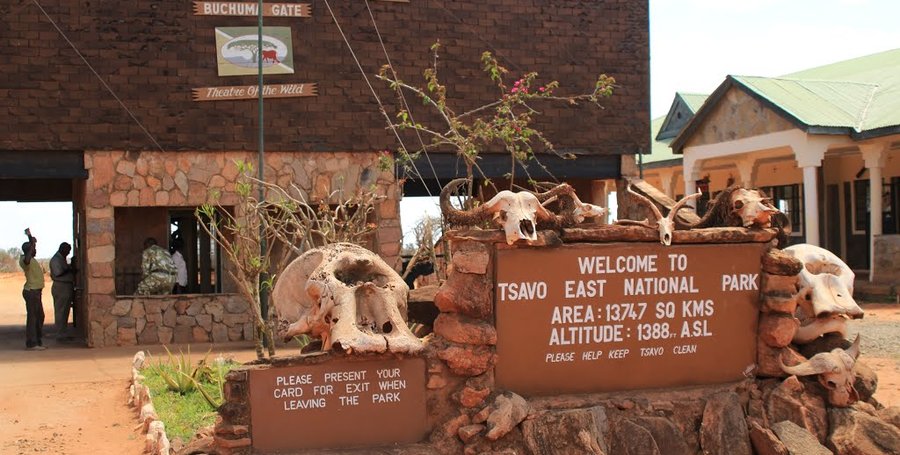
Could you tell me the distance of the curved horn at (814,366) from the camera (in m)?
7.10

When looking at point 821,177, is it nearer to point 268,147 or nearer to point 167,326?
point 268,147

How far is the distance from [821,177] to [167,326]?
52.3 ft

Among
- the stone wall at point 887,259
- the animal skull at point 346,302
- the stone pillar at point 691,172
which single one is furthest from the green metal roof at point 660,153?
the animal skull at point 346,302

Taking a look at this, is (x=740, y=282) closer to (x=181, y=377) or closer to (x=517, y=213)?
(x=517, y=213)

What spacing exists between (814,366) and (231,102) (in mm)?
10195

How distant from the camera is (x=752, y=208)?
7285 mm

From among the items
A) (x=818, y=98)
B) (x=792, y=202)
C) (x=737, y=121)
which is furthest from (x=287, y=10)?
(x=792, y=202)

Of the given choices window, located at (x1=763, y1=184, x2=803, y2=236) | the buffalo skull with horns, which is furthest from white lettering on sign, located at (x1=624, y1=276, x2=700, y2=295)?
window, located at (x1=763, y1=184, x2=803, y2=236)

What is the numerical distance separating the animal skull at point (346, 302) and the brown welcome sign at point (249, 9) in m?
8.47

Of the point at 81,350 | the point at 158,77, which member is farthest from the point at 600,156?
the point at 81,350

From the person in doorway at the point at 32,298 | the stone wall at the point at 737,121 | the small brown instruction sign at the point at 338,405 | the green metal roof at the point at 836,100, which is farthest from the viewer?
the stone wall at the point at 737,121

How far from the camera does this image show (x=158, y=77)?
14.6m

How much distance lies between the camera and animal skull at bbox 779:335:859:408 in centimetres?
711

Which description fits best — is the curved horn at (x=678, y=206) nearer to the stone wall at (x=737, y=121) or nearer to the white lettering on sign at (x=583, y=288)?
the white lettering on sign at (x=583, y=288)
